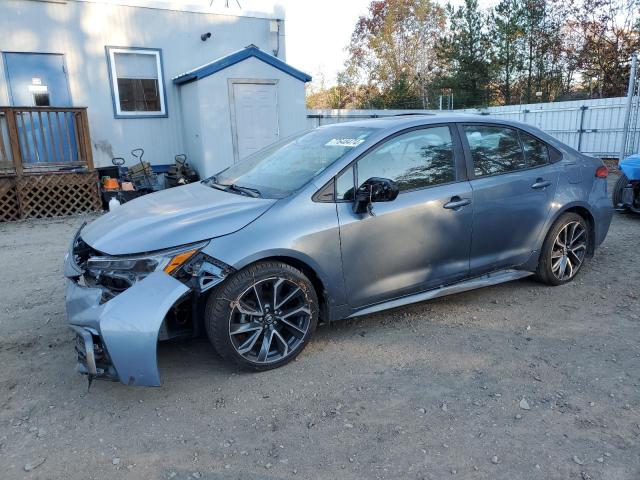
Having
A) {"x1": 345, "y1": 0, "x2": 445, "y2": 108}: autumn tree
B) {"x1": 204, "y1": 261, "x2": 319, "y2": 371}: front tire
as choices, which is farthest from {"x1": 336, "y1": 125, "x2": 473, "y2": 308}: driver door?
{"x1": 345, "y1": 0, "x2": 445, "y2": 108}: autumn tree

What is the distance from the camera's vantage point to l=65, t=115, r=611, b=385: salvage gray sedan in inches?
110

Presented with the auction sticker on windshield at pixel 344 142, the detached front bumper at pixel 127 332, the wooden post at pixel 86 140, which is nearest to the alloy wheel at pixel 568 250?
the auction sticker on windshield at pixel 344 142

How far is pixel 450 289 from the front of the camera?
12.4 ft

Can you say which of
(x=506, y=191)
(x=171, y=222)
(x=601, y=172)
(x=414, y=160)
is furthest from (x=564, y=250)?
(x=171, y=222)

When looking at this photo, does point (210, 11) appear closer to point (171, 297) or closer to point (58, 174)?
point (58, 174)

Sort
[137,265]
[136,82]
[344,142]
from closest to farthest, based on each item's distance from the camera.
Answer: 1. [137,265]
2. [344,142]
3. [136,82]

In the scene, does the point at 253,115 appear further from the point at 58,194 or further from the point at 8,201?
the point at 8,201

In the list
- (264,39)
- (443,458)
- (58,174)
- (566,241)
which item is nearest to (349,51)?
(264,39)

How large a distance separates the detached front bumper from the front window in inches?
341

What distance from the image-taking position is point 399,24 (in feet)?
117

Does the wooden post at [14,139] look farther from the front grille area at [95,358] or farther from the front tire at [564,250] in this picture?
the front tire at [564,250]

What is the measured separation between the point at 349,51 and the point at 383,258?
3832cm

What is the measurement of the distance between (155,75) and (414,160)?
342 inches

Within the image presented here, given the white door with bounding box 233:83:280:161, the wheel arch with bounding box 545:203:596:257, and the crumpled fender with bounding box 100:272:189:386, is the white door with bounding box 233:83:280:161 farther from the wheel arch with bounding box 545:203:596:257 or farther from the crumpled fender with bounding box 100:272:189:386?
the crumpled fender with bounding box 100:272:189:386
